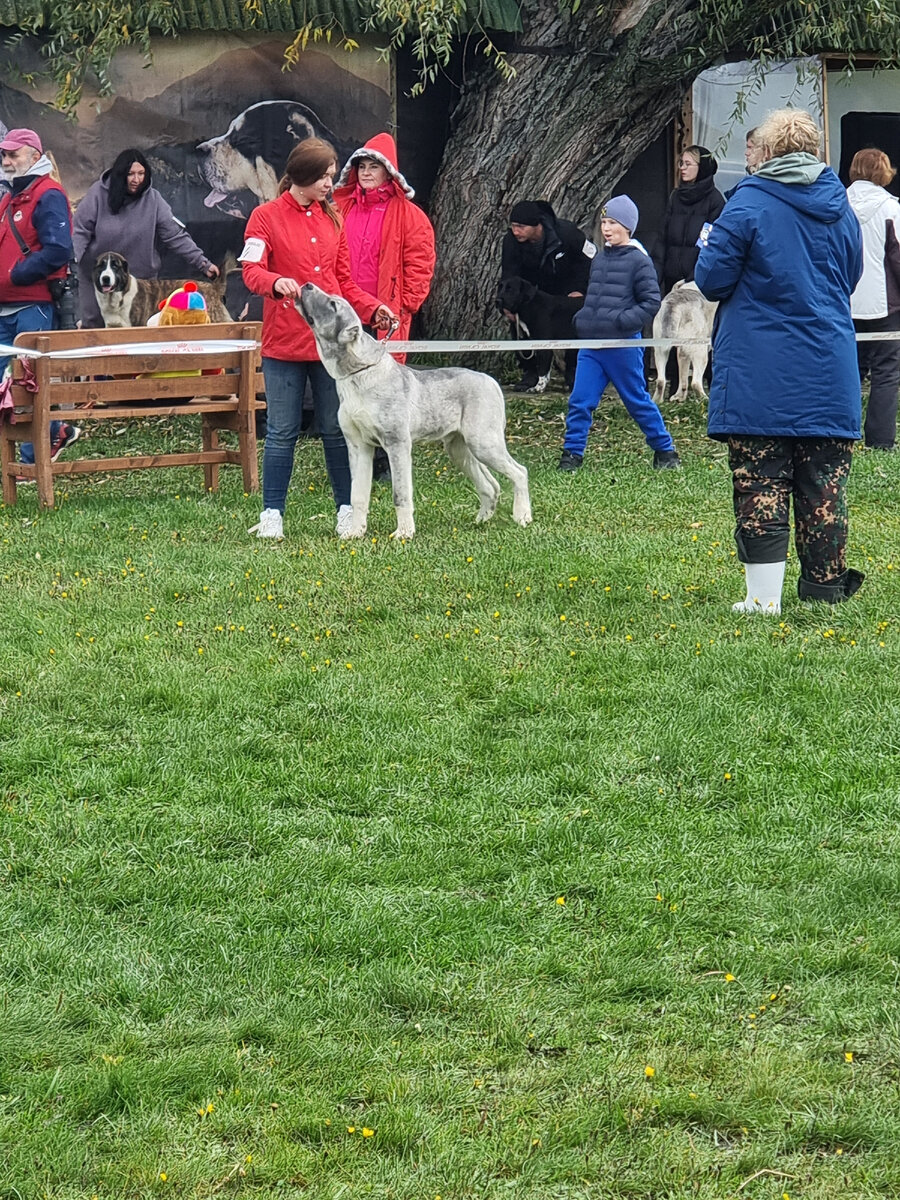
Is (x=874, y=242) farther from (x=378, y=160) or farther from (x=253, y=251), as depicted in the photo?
(x=253, y=251)

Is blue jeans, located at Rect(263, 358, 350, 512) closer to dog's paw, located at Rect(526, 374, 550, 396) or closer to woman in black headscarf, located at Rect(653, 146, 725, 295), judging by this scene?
woman in black headscarf, located at Rect(653, 146, 725, 295)

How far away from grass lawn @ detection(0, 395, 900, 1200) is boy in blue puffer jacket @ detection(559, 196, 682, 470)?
3207 millimetres

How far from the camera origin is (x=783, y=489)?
6.23m

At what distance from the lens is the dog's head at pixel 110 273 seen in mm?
12688

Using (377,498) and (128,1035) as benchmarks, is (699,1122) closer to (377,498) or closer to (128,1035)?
(128,1035)

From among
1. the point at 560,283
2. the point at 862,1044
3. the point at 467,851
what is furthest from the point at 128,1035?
the point at 560,283

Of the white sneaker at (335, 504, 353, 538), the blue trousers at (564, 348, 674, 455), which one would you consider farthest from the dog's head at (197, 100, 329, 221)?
the white sneaker at (335, 504, 353, 538)

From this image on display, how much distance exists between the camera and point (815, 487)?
6211 millimetres

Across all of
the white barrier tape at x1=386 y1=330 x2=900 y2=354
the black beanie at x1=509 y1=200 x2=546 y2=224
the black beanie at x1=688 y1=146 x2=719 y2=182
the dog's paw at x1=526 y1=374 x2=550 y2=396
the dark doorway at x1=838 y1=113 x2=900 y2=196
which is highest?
the dark doorway at x1=838 y1=113 x2=900 y2=196

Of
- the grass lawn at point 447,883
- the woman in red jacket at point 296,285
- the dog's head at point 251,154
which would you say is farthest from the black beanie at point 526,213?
the grass lawn at point 447,883

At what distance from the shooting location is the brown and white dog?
12.7 meters

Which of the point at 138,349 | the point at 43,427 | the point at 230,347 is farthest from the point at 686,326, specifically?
the point at 43,427

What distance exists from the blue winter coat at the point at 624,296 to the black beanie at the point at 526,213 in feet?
11.0

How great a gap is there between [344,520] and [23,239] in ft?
12.3
